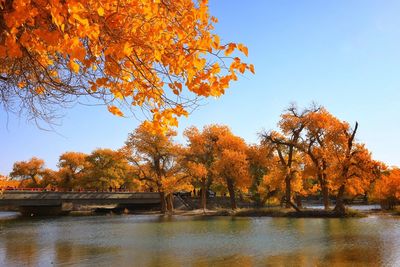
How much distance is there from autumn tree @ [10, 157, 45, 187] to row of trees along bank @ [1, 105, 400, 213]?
14403mm

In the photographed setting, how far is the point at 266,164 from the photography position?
4247 cm

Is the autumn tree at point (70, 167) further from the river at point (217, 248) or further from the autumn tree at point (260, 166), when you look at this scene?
the river at point (217, 248)

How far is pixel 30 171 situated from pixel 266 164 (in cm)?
4807

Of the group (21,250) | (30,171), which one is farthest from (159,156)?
(30,171)

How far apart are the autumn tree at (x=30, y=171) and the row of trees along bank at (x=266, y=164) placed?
14.4m

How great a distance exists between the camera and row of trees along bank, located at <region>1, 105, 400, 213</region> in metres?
32.9

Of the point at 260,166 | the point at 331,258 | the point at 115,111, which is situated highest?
the point at 260,166

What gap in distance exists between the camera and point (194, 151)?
45.4 metres

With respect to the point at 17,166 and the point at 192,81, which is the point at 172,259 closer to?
the point at 192,81

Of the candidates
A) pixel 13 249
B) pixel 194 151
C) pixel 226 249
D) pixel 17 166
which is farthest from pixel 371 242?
pixel 17 166

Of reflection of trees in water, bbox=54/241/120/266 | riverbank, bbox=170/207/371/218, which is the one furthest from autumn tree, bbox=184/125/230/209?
reflection of trees in water, bbox=54/241/120/266

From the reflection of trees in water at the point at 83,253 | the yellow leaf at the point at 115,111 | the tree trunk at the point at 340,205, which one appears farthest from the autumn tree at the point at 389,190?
the yellow leaf at the point at 115,111

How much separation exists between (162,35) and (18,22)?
144 cm

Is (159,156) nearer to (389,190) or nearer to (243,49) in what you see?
(389,190)
